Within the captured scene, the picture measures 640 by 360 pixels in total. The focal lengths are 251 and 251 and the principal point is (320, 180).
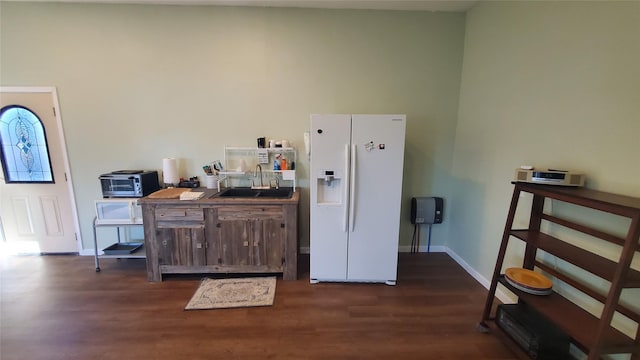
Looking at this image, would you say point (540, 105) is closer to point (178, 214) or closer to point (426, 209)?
point (426, 209)

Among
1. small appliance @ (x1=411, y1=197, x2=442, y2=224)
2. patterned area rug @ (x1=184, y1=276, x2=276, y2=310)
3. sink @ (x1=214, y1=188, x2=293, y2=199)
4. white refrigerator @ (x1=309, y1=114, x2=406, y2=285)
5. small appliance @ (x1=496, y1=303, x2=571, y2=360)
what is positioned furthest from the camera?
small appliance @ (x1=411, y1=197, x2=442, y2=224)

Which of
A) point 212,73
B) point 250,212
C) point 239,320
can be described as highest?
point 212,73

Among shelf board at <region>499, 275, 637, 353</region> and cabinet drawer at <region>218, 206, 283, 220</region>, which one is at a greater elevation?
cabinet drawer at <region>218, 206, 283, 220</region>

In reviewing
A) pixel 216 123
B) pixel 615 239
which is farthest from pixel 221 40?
pixel 615 239

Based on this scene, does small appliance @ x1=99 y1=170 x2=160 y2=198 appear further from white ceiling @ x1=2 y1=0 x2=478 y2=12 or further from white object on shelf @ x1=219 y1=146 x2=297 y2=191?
white ceiling @ x1=2 y1=0 x2=478 y2=12

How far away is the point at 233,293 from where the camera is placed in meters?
2.54

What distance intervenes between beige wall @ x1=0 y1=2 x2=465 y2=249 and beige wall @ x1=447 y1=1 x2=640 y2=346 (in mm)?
475

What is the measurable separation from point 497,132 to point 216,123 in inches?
125

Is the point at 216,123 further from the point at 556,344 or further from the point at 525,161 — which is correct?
the point at 556,344

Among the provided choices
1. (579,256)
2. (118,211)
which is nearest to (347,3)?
(579,256)

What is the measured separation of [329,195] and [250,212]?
87 cm

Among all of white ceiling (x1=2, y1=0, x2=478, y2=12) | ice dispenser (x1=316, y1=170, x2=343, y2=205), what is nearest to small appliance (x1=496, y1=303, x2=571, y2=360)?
→ ice dispenser (x1=316, y1=170, x2=343, y2=205)

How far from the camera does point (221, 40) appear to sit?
3035 millimetres

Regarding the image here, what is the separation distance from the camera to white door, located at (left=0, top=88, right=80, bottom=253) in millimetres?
3062
